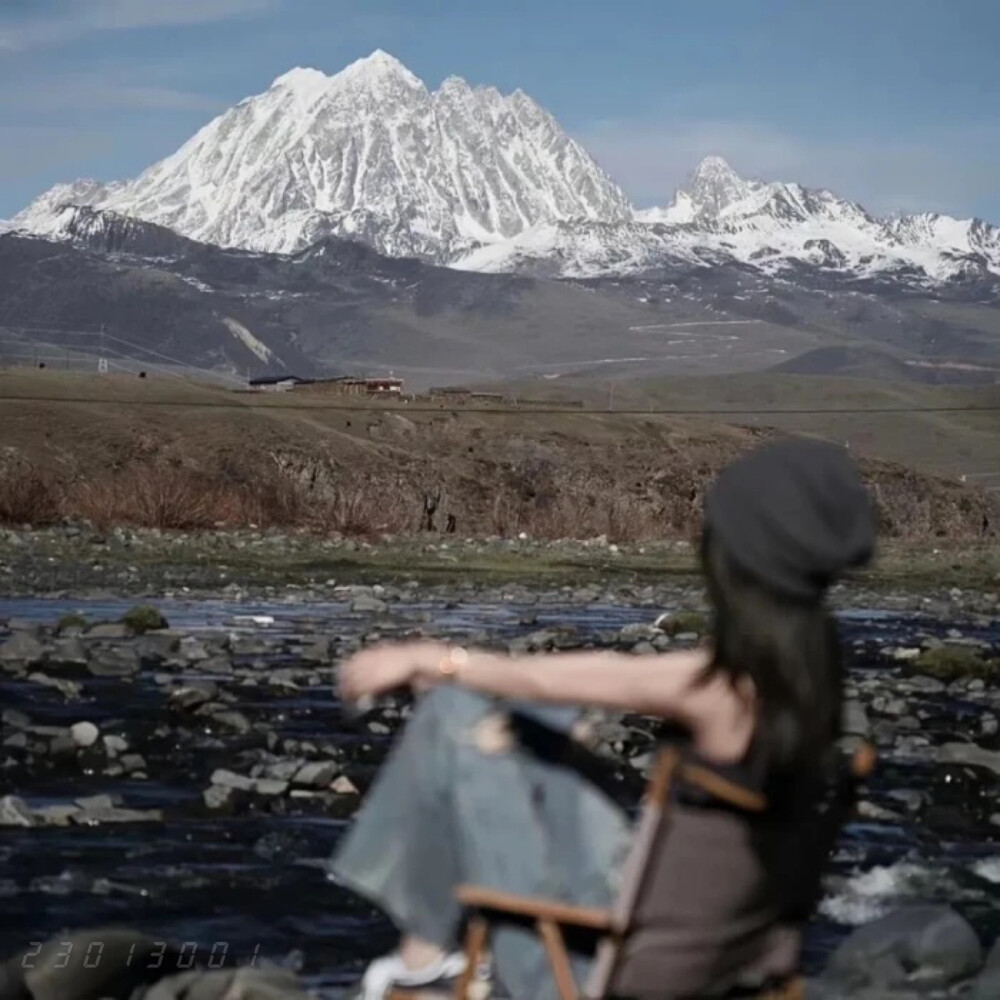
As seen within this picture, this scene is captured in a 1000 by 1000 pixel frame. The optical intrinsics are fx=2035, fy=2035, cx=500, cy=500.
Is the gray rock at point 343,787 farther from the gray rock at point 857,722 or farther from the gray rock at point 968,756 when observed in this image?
the gray rock at point 968,756

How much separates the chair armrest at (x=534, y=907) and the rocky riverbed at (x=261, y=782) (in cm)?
281

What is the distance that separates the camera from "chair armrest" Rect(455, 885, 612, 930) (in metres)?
4.64

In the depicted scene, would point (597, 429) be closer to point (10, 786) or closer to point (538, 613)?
Answer: point (538, 613)

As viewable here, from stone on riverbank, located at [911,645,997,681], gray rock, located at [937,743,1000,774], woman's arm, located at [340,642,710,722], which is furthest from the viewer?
stone on riverbank, located at [911,645,997,681]

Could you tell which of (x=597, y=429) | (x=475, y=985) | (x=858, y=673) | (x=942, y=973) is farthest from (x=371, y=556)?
(x=597, y=429)

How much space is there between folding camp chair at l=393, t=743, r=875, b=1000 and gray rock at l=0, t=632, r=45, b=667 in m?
11.3

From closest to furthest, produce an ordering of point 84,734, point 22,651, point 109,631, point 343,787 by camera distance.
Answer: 1. point 343,787
2. point 84,734
3. point 22,651
4. point 109,631

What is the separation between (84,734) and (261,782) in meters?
1.68

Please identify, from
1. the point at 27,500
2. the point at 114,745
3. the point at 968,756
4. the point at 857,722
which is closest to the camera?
the point at 114,745

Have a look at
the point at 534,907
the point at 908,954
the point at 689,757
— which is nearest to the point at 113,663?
the point at 908,954

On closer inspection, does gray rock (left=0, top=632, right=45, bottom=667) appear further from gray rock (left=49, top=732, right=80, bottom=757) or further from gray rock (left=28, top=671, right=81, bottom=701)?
gray rock (left=49, top=732, right=80, bottom=757)

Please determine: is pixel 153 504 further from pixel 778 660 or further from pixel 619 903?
pixel 778 660

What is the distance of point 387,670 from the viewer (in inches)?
188

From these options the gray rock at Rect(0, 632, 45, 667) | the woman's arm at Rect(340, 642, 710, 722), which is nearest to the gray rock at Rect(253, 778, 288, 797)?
the gray rock at Rect(0, 632, 45, 667)
